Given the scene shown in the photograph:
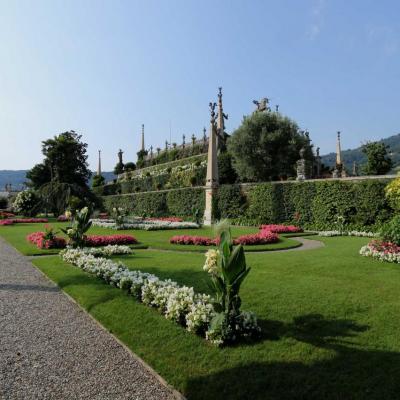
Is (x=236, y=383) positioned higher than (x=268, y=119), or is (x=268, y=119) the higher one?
(x=268, y=119)

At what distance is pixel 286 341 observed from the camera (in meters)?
4.29

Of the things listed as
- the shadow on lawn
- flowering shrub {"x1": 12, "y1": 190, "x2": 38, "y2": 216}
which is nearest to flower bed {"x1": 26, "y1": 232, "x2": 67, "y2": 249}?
the shadow on lawn

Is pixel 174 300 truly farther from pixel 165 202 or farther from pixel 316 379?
pixel 165 202

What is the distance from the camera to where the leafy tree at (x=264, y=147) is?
3731cm

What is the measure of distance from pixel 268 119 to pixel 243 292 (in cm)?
3379

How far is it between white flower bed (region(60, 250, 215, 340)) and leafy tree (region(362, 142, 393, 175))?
38828mm

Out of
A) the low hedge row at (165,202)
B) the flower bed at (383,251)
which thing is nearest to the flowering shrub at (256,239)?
the flower bed at (383,251)

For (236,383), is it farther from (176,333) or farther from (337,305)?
(337,305)

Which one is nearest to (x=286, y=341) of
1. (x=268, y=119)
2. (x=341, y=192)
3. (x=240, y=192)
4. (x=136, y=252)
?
(x=136, y=252)

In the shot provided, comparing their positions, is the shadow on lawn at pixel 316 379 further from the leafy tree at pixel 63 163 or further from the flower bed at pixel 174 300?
the leafy tree at pixel 63 163

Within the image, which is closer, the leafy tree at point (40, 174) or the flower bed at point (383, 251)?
the flower bed at point (383, 251)

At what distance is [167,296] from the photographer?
5.55 metres

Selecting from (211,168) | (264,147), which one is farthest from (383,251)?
(264,147)

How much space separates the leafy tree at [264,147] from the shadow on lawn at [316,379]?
33.9 metres
